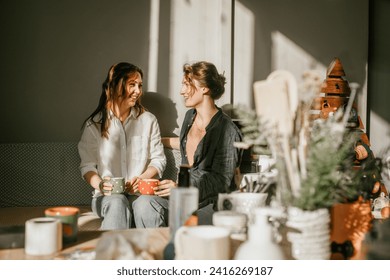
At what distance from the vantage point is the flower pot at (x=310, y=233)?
1.14 meters

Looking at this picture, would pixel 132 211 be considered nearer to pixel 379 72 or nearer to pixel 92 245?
pixel 92 245

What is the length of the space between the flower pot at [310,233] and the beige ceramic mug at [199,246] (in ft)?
0.60

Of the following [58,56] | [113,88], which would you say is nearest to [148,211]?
[113,88]

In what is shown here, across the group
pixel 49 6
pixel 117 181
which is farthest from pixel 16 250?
pixel 49 6

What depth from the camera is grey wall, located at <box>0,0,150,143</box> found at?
2834 millimetres

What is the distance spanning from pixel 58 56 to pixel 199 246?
2.14 m

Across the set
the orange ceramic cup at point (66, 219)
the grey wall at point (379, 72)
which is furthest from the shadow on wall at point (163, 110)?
the orange ceramic cup at point (66, 219)

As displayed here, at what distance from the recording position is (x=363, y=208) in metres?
1.32

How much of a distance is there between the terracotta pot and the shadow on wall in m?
1.82
